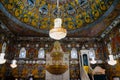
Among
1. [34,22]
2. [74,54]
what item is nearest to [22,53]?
[34,22]

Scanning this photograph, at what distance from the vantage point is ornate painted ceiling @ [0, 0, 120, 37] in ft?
37.5

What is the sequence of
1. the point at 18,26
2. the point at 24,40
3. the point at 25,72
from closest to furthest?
the point at 18,26 < the point at 25,72 < the point at 24,40

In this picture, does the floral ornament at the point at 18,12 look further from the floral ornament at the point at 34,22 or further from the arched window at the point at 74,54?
the arched window at the point at 74,54

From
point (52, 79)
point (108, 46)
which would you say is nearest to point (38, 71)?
point (52, 79)

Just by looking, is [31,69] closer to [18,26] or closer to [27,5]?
[18,26]

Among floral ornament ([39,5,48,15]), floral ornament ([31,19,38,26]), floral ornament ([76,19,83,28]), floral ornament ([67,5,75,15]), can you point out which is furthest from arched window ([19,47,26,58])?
floral ornament ([76,19,83,28])

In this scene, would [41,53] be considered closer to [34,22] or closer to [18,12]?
[34,22]

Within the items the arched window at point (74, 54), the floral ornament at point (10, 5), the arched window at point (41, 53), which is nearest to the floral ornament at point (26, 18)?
the floral ornament at point (10, 5)

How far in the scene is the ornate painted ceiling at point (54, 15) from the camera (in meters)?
11.4

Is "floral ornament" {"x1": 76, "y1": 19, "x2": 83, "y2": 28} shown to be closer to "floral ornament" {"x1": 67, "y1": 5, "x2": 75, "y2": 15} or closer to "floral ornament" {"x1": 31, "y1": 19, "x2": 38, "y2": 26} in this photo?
"floral ornament" {"x1": 67, "y1": 5, "x2": 75, "y2": 15}

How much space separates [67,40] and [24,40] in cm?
524

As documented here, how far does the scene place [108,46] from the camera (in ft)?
45.0

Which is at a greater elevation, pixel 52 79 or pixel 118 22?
pixel 118 22

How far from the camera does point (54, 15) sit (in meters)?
13.8
